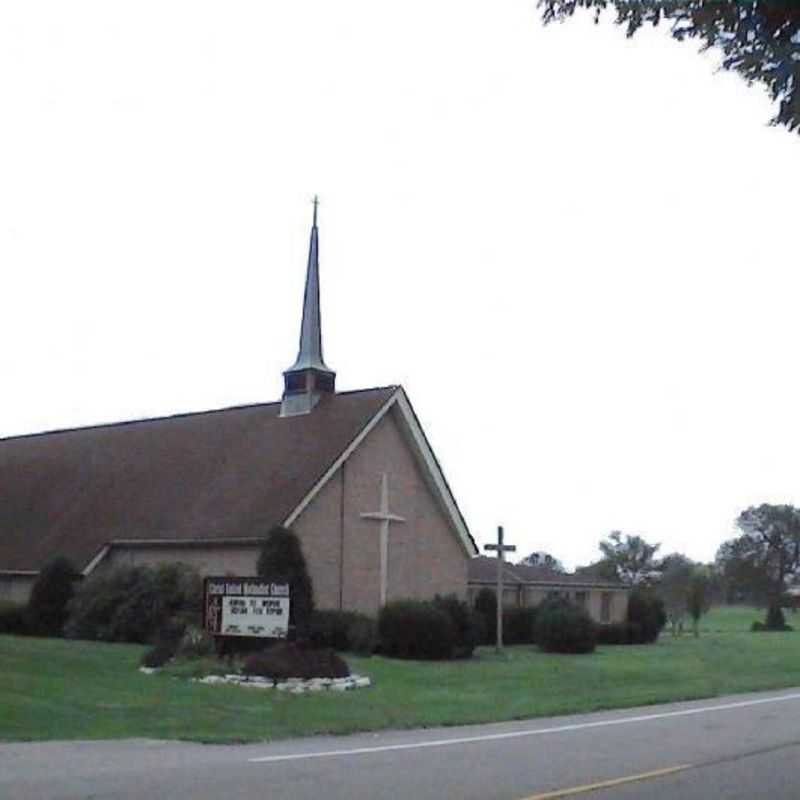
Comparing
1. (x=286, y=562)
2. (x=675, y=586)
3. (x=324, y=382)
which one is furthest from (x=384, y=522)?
(x=675, y=586)

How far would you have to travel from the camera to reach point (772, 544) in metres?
104

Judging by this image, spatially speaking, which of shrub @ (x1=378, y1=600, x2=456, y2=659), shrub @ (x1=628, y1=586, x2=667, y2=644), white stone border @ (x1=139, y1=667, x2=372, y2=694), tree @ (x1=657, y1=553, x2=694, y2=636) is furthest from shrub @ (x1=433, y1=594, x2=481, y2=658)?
tree @ (x1=657, y1=553, x2=694, y2=636)

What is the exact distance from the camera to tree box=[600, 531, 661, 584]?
316 feet

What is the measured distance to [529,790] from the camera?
38.9 feet

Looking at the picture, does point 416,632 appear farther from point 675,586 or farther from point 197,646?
point 675,586

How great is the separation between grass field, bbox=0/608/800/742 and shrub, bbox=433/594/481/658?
3.06 feet

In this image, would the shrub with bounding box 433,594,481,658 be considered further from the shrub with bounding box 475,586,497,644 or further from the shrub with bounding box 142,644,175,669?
the shrub with bounding box 142,644,175,669

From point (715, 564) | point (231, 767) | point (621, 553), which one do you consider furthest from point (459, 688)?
point (715, 564)

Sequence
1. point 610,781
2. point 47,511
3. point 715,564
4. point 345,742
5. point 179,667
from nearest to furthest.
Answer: point 610,781, point 345,742, point 179,667, point 47,511, point 715,564

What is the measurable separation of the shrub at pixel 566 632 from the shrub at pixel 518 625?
Result: 422cm

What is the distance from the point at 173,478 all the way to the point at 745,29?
119 ft

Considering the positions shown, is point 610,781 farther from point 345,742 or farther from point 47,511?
point 47,511

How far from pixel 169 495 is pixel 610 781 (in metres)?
30.1

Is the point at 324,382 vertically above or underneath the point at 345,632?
above
